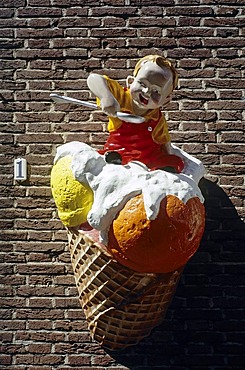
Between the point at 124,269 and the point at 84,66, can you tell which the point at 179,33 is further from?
the point at 124,269

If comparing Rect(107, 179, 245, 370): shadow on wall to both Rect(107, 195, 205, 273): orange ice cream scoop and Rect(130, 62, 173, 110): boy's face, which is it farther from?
Rect(130, 62, 173, 110): boy's face

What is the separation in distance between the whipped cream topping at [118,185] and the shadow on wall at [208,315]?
2.01ft

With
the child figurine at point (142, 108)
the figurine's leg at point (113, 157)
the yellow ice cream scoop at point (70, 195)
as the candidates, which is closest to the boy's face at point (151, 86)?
the child figurine at point (142, 108)

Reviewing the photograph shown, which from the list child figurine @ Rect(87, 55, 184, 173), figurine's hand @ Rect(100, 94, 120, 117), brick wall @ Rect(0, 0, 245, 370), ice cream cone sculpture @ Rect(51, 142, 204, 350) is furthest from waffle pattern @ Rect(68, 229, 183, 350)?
figurine's hand @ Rect(100, 94, 120, 117)

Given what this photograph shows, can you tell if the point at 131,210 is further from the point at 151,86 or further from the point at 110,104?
the point at 151,86

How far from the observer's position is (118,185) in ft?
8.00

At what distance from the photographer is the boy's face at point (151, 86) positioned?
256 centimetres

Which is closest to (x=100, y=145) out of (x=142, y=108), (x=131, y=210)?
(x=142, y=108)

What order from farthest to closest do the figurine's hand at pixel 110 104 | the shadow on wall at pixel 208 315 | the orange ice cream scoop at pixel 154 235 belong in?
the shadow on wall at pixel 208 315 < the figurine's hand at pixel 110 104 < the orange ice cream scoop at pixel 154 235

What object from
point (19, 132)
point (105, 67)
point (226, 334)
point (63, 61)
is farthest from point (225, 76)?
point (226, 334)

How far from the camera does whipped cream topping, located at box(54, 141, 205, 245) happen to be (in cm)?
240

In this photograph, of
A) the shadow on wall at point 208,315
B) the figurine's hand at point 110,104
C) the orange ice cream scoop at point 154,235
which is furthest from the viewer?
the shadow on wall at point 208,315

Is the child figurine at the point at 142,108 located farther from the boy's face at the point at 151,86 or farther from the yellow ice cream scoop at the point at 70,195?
the yellow ice cream scoop at the point at 70,195

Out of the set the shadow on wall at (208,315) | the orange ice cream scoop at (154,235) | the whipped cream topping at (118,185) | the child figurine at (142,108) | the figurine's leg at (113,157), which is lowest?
the shadow on wall at (208,315)
